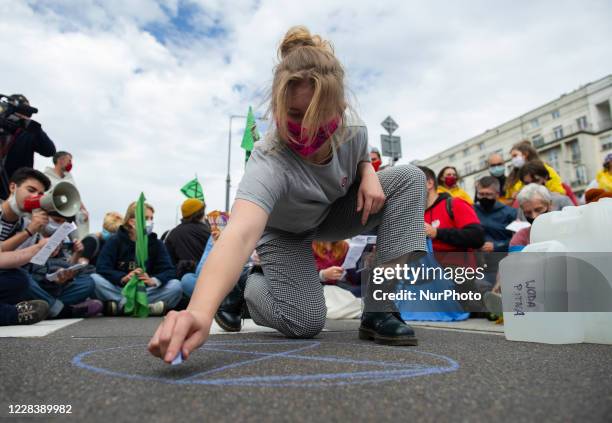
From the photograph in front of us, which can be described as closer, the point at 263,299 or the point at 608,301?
the point at 608,301

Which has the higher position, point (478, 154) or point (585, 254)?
point (478, 154)

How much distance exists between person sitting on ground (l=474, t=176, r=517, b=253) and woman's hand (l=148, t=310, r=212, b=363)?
3281mm

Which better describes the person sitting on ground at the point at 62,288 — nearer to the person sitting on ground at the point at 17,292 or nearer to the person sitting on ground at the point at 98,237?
the person sitting on ground at the point at 17,292

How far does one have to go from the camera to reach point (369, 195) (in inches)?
67.7

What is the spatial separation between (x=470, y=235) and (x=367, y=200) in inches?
79.1

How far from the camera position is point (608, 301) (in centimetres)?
178

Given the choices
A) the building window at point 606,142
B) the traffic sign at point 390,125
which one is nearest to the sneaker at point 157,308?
the traffic sign at point 390,125

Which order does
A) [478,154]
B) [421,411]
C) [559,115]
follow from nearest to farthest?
[421,411], [559,115], [478,154]

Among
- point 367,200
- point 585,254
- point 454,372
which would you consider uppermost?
point 367,200

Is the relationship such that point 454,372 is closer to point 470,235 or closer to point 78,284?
point 470,235

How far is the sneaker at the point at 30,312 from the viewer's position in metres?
2.81

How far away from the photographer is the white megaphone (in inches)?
118

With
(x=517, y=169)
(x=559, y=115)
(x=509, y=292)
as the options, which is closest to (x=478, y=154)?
(x=559, y=115)

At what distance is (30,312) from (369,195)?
2.50m
